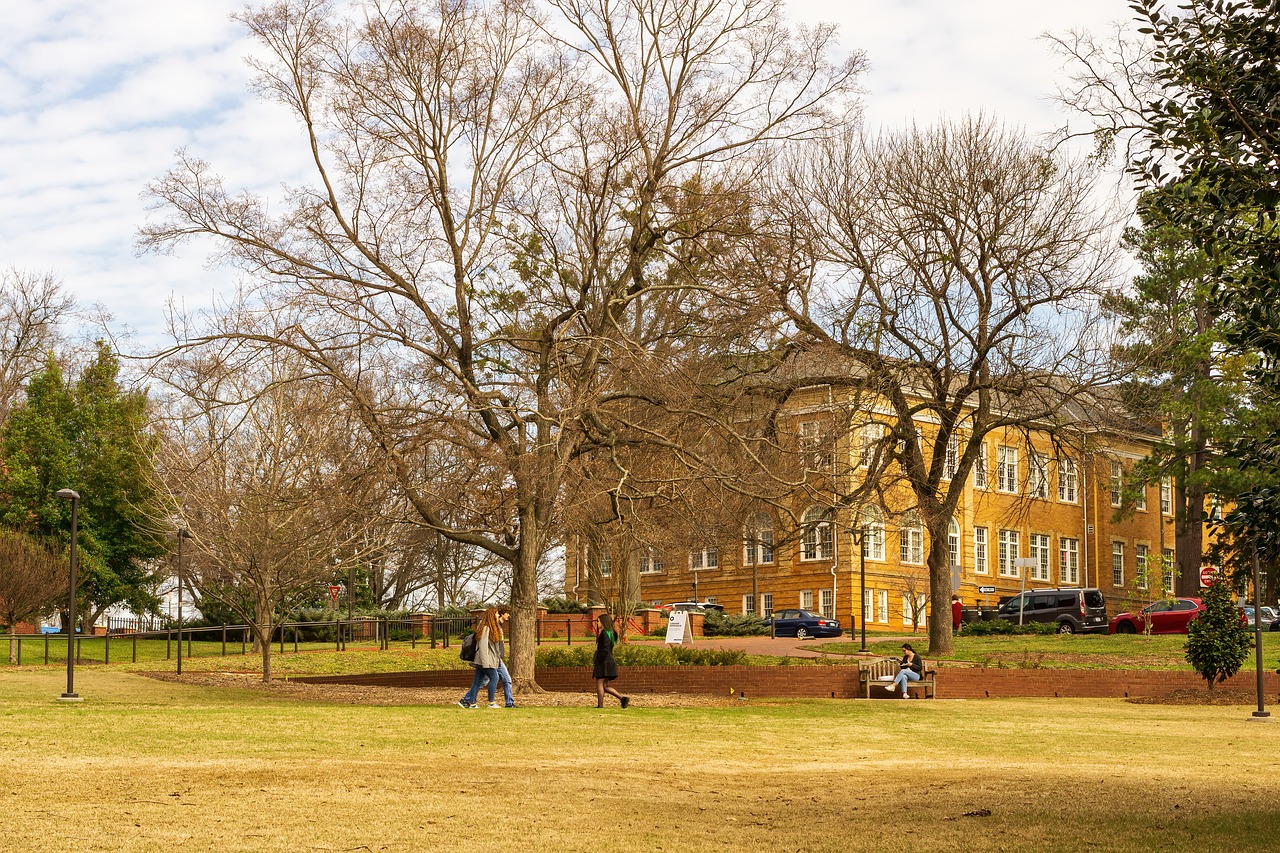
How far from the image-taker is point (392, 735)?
51.2 feet

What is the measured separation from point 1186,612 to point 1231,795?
1463 inches

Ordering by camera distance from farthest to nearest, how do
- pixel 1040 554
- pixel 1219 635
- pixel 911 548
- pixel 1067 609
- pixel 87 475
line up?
pixel 1040 554, pixel 911 548, pixel 1067 609, pixel 87 475, pixel 1219 635

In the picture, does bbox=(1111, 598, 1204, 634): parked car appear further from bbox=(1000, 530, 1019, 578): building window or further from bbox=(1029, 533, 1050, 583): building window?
bbox=(1029, 533, 1050, 583): building window

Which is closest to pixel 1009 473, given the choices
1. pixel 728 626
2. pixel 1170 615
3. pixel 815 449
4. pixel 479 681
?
pixel 1170 615

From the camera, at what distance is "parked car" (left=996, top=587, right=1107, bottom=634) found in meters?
50.4

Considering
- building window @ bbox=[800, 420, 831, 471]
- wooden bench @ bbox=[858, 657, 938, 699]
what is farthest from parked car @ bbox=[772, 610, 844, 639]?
building window @ bbox=[800, 420, 831, 471]

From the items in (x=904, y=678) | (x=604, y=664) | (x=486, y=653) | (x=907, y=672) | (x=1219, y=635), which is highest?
(x=486, y=653)

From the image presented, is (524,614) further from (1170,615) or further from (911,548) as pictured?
(911,548)

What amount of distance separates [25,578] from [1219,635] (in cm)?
3222

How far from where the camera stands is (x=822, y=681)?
27.3 metres

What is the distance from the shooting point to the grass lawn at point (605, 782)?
8.97m

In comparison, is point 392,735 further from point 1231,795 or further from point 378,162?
point 378,162

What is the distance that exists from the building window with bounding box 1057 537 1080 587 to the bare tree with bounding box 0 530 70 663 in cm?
5445

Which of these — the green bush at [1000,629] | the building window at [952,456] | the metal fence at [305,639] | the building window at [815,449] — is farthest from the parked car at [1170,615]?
the building window at [815,449]
